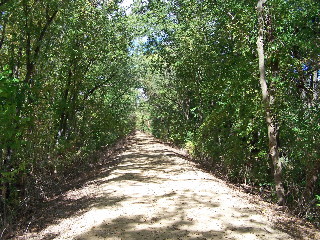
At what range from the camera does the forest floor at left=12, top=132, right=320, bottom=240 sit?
17.7ft

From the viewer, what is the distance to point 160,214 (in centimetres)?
637

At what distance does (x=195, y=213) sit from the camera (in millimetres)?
6383

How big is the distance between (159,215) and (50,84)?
661 centimetres

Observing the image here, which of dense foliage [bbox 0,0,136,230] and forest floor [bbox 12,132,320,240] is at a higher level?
dense foliage [bbox 0,0,136,230]

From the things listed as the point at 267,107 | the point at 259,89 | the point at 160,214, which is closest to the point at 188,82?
the point at 259,89

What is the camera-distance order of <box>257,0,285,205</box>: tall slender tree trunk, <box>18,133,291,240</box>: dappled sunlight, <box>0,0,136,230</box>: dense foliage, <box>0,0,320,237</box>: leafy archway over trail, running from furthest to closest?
<box>257,0,285,205</box>: tall slender tree trunk < <box>0,0,320,237</box>: leafy archway over trail < <box>0,0,136,230</box>: dense foliage < <box>18,133,291,240</box>: dappled sunlight

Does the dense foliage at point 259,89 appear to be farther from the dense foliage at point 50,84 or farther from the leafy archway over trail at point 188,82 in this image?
the dense foliage at point 50,84

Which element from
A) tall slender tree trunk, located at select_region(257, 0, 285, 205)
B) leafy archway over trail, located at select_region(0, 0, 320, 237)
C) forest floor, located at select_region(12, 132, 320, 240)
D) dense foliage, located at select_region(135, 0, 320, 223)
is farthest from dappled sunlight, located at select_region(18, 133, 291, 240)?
dense foliage, located at select_region(135, 0, 320, 223)

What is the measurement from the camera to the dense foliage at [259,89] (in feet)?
26.1

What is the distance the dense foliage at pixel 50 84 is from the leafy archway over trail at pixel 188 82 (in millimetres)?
50

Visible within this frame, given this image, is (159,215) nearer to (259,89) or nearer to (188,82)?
(259,89)

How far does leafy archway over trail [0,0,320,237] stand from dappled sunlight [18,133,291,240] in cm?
157

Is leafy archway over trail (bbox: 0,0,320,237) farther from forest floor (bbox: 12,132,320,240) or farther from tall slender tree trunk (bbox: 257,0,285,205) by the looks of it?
forest floor (bbox: 12,132,320,240)

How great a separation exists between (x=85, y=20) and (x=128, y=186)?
7.71 metres
